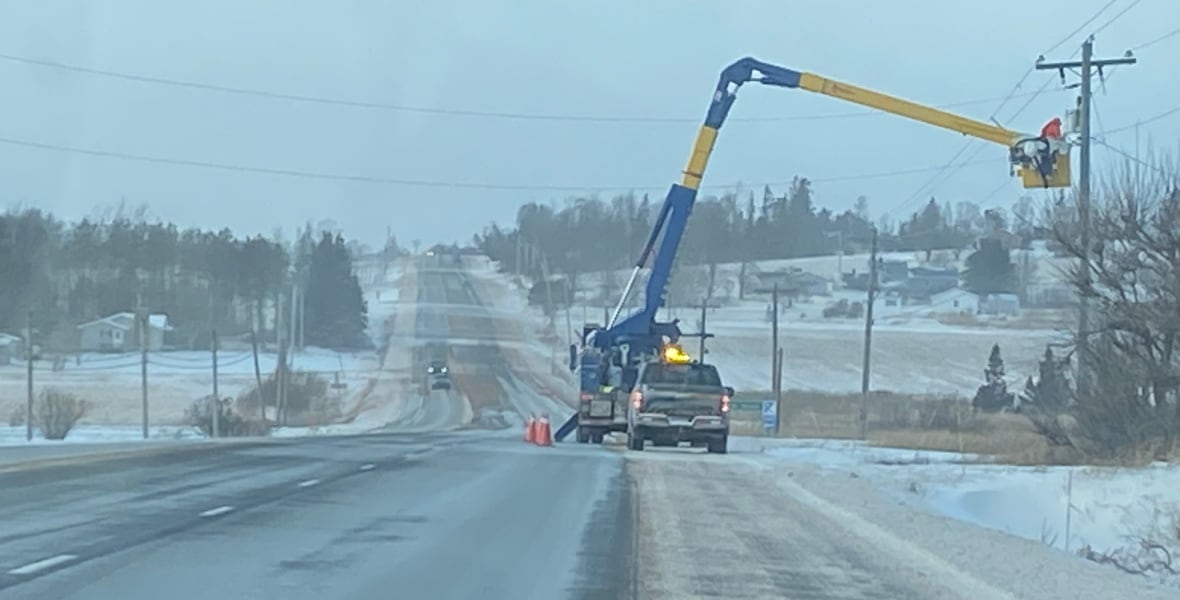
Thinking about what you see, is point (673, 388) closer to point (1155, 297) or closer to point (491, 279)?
point (1155, 297)

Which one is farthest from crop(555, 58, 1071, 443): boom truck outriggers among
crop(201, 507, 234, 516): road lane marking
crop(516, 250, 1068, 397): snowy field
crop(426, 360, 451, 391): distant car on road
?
crop(426, 360, 451, 391): distant car on road

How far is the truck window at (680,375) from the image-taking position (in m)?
38.7

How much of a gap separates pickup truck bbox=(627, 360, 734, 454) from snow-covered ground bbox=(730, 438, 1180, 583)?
6549 millimetres

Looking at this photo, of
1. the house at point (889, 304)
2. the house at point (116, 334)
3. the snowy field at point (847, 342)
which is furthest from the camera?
the house at point (889, 304)

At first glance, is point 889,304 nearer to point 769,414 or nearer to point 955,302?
point 955,302

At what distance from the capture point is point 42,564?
1269 centimetres

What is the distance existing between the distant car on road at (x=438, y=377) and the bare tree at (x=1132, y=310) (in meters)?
74.6

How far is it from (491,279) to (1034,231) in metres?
159

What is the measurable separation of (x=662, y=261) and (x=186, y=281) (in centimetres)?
8604

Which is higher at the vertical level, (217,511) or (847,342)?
(217,511)

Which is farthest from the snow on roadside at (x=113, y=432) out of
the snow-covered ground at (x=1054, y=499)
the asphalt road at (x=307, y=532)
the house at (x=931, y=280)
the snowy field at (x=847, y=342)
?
the house at (x=931, y=280)

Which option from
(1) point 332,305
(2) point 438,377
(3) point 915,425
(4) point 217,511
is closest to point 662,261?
(4) point 217,511

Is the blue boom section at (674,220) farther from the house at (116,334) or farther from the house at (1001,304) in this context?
the house at (1001,304)

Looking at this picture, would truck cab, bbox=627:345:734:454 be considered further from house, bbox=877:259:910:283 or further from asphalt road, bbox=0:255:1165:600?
house, bbox=877:259:910:283
